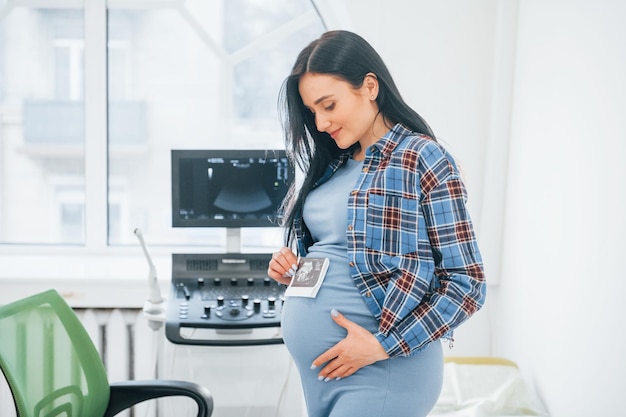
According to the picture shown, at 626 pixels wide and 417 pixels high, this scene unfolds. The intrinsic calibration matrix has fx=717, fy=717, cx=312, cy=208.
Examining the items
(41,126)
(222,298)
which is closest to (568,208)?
(222,298)

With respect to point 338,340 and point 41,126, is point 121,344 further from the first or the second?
point 338,340

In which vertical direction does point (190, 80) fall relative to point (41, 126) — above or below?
above

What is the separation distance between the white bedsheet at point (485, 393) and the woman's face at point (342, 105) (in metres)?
1.11

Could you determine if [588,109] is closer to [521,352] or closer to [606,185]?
[606,185]

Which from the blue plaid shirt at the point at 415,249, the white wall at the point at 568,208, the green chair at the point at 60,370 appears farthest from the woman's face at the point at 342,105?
the green chair at the point at 60,370

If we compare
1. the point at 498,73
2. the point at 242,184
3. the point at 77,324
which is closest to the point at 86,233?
the point at 242,184

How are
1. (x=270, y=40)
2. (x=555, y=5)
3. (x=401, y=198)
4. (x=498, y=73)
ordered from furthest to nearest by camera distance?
(x=270, y=40) < (x=498, y=73) < (x=555, y=5) < (x=401, y=198)

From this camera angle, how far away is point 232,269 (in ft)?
8.07

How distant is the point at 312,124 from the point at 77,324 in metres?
0.87

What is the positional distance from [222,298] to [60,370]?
570mm

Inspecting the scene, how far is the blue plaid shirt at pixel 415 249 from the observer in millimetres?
1306

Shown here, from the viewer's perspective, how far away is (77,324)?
1921 millimetres

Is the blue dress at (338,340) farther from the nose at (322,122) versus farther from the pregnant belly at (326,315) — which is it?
the nose at (322,122)

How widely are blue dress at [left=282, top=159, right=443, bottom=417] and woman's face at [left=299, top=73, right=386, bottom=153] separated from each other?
3.2 inches
